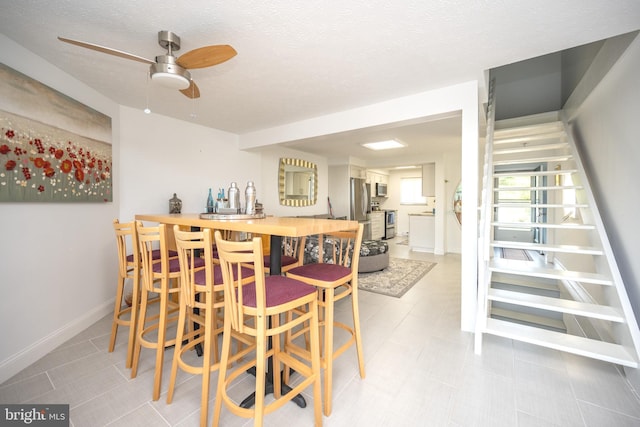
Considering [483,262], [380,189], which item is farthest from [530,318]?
[380,189]

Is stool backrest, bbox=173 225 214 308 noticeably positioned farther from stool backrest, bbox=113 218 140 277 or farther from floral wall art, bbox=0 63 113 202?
floral wall art, bbox=0 63 113 202

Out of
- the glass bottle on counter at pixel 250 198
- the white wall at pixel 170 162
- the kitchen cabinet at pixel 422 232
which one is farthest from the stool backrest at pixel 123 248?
the kitchen cabinet at pixel 422 232

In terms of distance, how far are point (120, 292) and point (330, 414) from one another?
178 centimetres

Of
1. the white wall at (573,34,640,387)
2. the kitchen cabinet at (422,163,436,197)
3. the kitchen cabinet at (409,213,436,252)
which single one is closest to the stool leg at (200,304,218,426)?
the white wall at (573,34,640,387)

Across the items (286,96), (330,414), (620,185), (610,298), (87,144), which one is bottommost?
(330,414)

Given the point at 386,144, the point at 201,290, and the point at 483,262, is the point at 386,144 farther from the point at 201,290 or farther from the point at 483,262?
the point at 201,290

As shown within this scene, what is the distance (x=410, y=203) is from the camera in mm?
8953

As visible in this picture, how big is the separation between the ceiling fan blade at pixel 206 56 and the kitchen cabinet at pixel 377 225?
629 centimetres

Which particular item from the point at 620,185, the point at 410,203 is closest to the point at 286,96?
the point at 620,185

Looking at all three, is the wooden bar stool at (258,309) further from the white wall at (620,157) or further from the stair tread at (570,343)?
the white wall at (620,157)

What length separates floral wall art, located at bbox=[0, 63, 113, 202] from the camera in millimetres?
1785

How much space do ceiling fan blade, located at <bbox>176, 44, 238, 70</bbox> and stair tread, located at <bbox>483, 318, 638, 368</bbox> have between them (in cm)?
270

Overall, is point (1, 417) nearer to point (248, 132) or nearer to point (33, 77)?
point (33, 77)

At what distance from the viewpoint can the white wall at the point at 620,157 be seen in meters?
1.86
